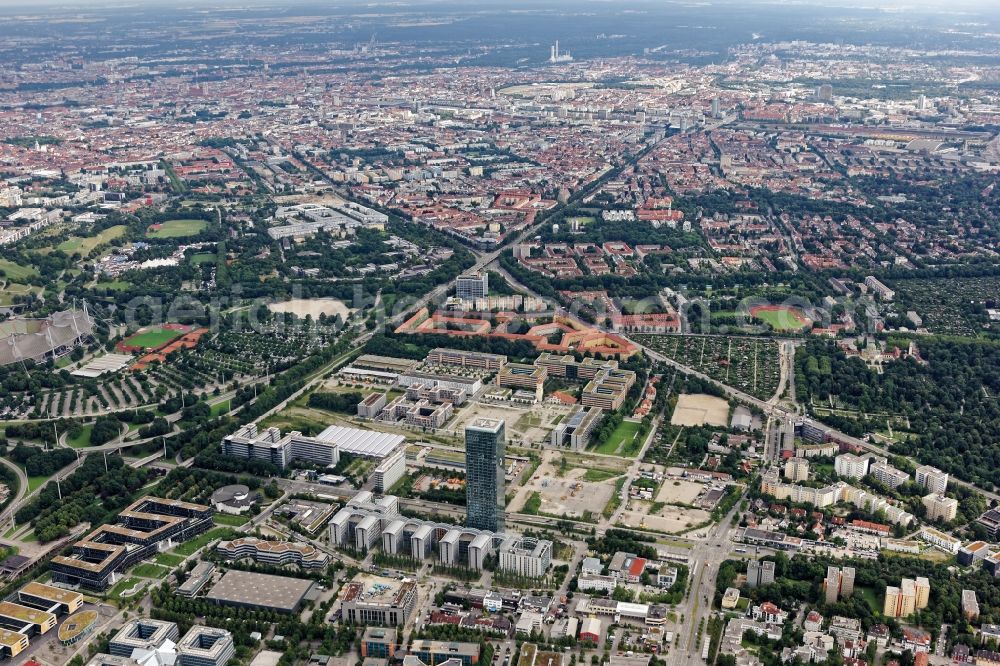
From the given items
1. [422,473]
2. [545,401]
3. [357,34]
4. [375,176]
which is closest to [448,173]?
[375,176]

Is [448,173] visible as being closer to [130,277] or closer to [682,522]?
[130,277]

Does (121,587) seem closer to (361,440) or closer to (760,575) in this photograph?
(361,440)

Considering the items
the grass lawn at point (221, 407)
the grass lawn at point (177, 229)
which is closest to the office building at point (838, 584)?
the grass lawn at point (221, 407)

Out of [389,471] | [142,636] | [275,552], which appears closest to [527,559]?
[275,552]

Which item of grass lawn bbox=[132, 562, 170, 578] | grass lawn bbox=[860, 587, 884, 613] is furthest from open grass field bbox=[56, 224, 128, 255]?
grass lawn bbox=[860, 587, 884, 613]

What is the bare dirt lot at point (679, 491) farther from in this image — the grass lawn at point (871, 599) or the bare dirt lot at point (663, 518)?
the grass lawn at point (871, 599)

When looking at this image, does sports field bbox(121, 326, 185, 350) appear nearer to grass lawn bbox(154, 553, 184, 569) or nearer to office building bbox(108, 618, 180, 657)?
grass lawn bbox(154, 553, 184, 569)
